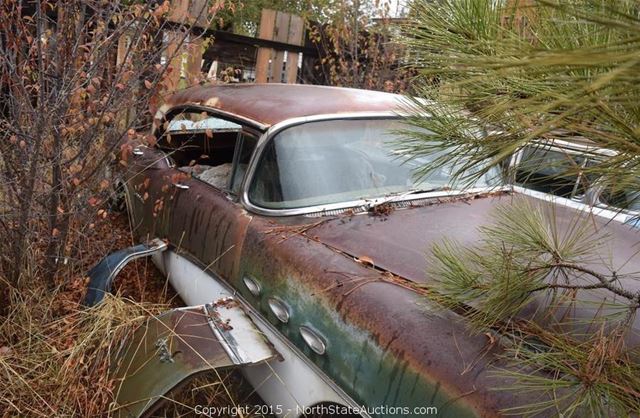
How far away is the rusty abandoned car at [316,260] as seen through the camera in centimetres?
159

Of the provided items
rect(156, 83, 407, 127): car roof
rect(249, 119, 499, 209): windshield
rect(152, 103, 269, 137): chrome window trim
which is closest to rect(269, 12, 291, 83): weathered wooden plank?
rect(152, 103, 269, 137): chrome window trim

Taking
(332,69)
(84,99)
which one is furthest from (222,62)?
(84,99)

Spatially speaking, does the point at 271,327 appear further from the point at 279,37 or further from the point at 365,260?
the point at 279,37

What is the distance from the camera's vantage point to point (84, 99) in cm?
→ 286

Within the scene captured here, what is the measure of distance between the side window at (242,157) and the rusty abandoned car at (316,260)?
0.01 meters

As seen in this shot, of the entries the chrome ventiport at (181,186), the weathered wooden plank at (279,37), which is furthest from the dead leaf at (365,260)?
the weathered wooden plank at (279,37)

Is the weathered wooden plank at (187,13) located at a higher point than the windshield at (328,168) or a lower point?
higher

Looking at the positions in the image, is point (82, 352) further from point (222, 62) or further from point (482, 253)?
point (222, 62)

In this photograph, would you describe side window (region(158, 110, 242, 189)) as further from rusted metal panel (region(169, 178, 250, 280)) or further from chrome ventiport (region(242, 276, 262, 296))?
chrome ventiport (region(242, 276, 262, 296))

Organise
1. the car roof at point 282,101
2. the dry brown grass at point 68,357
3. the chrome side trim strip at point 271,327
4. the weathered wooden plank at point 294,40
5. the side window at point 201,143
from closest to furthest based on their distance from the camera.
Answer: the chrome side trim strip at point 271,327
the dry brown grass at point 68,357
the car roof at point 282,101
the side window at point 201,143
the weathered wooden plank at point 294,40

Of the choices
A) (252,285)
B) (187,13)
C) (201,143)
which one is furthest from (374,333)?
(201,143)

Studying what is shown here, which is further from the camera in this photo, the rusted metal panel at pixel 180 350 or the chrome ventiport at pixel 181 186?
the chrome ventiport at pixel 181 186

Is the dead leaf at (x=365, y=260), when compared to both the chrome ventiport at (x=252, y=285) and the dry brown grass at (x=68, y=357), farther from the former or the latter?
the dry brown grass at (x=68, y=357)

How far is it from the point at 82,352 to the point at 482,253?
1.85 m
